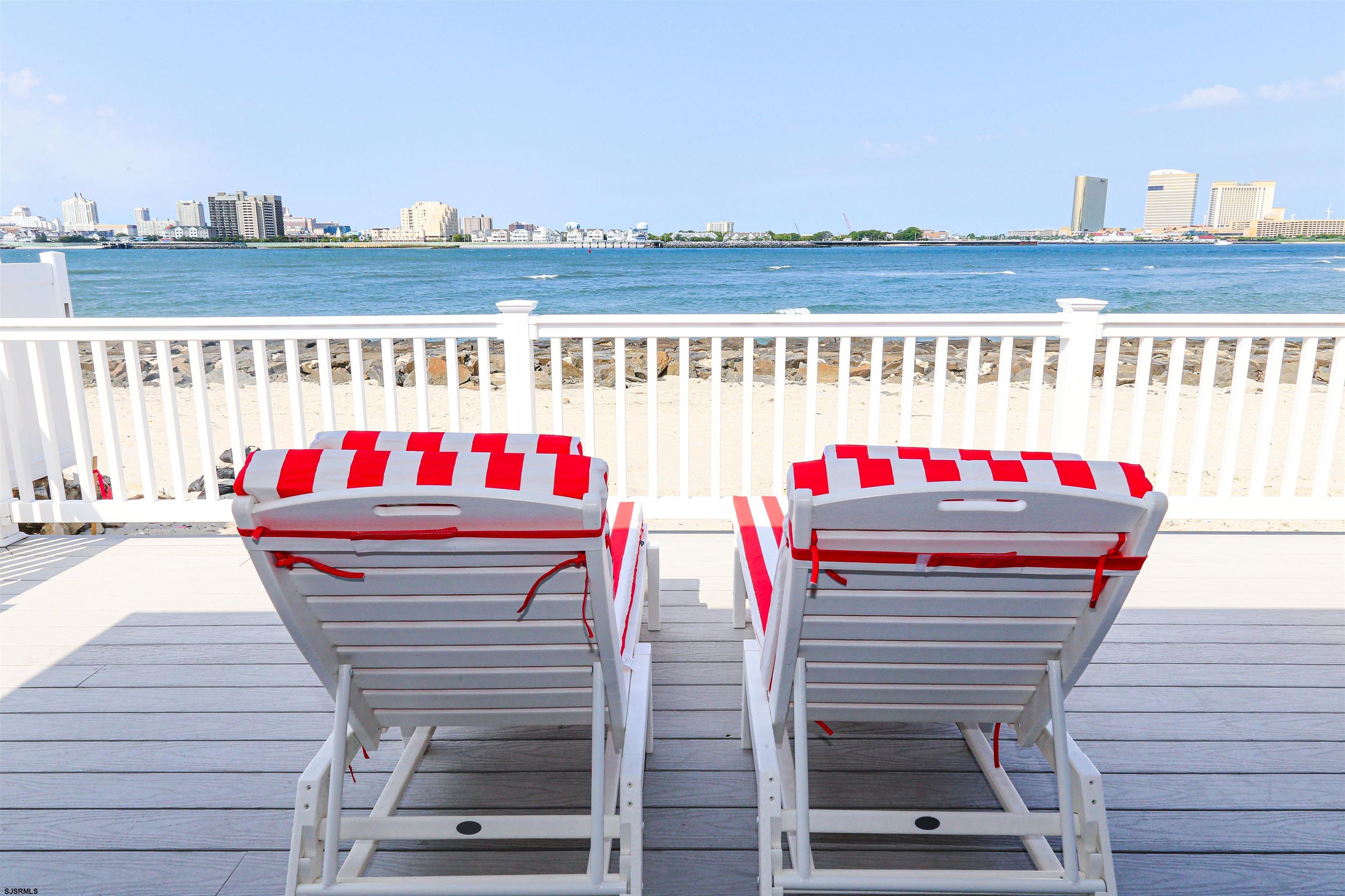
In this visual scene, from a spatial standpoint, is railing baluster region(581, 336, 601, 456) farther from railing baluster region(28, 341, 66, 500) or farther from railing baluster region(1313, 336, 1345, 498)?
railing baluster region(1313, 336, 1345, 498)

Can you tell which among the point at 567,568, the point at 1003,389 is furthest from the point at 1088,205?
the point at 567,568

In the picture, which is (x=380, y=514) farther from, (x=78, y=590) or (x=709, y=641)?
(x=78, y=590)

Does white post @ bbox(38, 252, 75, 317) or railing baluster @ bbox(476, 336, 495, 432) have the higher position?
white post @ bbox(38, 252, 75, 317)

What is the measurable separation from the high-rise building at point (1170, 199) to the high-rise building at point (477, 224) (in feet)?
107

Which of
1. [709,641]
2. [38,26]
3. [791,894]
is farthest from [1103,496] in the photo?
[38,26]

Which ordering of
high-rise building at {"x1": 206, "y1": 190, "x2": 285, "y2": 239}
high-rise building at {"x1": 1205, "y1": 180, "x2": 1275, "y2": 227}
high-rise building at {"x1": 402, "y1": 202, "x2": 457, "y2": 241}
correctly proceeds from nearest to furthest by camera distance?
high-rise building at {"x1": 206, "y1": 190, "x2": 285, "y2": 239} < high-rise building at {"x1": 402, "y1": 202, "x2": 457, "y2": 241} < high-rise building at {"x1": 1205, "y1": 180, "x2": 1275, "y2": 227}

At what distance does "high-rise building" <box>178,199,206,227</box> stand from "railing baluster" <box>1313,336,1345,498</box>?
45.2 m

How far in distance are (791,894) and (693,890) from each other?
0.19 metres

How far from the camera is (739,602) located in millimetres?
2670

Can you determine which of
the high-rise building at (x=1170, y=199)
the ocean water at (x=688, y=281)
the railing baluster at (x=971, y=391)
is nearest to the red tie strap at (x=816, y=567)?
the railing baluster at (x=971, y=391)

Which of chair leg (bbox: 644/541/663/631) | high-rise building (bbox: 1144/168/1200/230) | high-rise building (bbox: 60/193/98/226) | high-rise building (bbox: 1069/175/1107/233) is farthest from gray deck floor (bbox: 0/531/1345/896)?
high-rise building (bbox: 60/193/98/226)

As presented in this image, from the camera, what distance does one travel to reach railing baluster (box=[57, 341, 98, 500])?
3348 mm

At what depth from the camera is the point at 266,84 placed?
3409 centimetres

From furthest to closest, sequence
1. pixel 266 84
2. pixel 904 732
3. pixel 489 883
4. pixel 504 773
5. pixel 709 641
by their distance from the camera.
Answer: pixel 266 84 → pixel 709 641 → pixel 904 732 → pixel 504 773 → pixel 489 883
